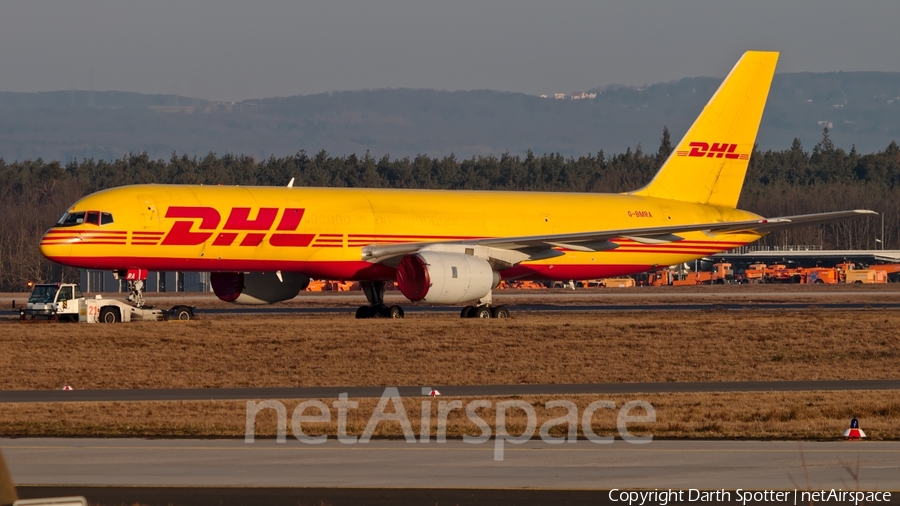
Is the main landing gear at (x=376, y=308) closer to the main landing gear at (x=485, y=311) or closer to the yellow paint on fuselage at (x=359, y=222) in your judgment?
the yellow paint on fuselage at (x=359, y=222)

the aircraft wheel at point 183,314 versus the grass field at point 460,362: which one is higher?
the aircraft wheel at point 183,314

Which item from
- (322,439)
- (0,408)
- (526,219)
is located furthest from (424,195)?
(322,439)

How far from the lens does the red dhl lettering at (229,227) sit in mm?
40562

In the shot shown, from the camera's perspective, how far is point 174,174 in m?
158

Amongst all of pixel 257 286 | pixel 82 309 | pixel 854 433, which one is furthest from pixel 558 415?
pixel 82 309

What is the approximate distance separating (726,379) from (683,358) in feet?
13.5

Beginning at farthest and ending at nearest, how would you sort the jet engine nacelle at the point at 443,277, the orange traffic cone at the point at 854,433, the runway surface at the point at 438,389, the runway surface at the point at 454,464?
1. the jet engine nacelle at the point at 443,277
2. the runway surface at the point at 438,389
3. the orange traffic cone at the point at 854,433
4. the runway surface at the point at 454,464

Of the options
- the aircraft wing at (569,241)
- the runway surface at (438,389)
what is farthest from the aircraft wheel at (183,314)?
the runway surface at (438,389)

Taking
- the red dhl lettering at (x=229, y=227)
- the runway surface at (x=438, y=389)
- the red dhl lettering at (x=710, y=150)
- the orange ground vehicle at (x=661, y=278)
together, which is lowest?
the orange ground vehicle at (x=661, y=278)

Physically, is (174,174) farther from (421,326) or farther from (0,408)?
(0,408)

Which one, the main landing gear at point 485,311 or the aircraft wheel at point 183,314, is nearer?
the main landing gear at point 485,311

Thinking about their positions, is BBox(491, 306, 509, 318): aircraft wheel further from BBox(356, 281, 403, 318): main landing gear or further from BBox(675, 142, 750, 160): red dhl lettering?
BBox(675, 142, 750, 160): red dhl lettering

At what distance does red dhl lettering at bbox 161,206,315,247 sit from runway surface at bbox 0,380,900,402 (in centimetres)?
1366

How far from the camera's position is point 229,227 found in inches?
1607
